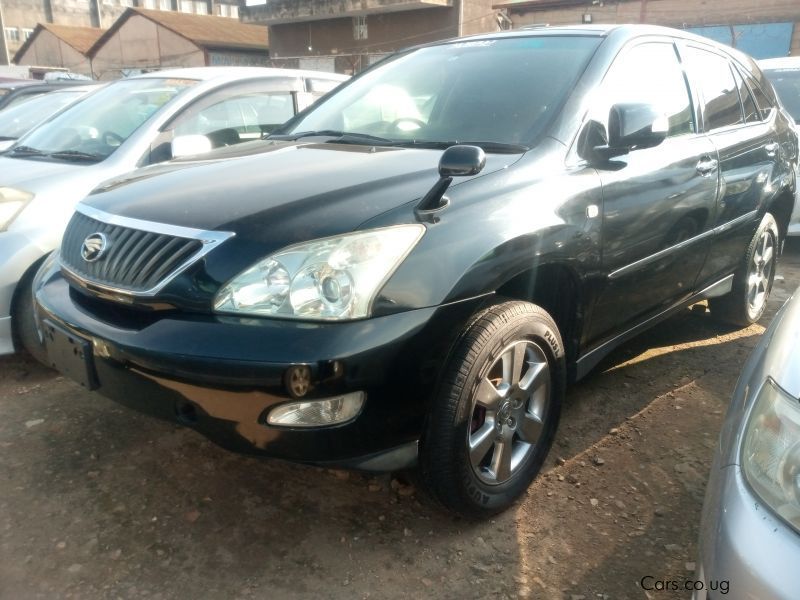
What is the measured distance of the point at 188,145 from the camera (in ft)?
12.2

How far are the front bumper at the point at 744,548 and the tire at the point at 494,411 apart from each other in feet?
2.59

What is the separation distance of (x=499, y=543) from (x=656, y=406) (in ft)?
4.42

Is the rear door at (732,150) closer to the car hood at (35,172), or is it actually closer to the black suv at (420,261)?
the black suv at (420,261)

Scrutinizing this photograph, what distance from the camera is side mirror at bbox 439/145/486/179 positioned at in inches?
82.0

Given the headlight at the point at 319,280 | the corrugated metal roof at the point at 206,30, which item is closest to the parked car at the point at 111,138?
the headlight at the point at 319,280

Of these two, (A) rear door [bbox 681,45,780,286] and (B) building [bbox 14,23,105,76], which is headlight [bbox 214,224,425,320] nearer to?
(A) rear door [bbox 681,45,780,286]

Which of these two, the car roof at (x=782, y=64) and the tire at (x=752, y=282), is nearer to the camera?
the tire at (x=752, y=282)

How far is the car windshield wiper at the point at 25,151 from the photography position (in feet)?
13.7

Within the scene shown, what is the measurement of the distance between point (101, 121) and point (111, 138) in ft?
1.16

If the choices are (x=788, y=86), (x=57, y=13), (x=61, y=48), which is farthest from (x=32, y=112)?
(x=57, y=13)

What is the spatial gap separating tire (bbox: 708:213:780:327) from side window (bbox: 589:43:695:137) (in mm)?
1132

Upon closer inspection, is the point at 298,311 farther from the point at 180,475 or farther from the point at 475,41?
the point at 475,41

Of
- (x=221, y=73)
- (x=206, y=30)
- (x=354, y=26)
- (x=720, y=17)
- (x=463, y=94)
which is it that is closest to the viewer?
(x=463, y=94)

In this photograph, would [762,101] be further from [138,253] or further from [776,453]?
[138,253]
